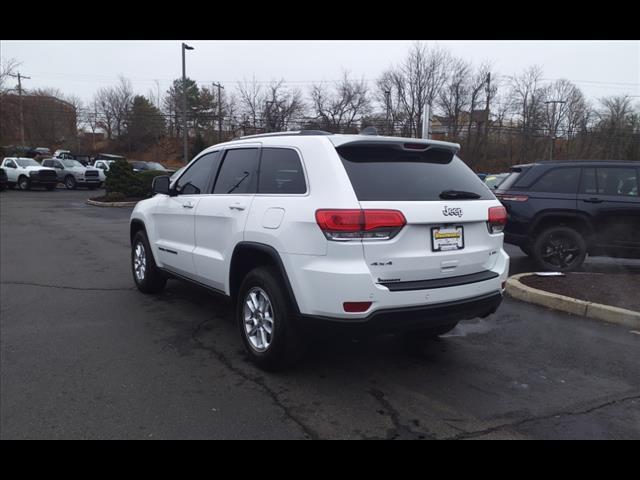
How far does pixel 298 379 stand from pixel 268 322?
50cm

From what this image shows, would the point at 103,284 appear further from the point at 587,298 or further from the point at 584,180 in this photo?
the point at 584,180

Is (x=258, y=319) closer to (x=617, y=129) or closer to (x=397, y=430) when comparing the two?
(x=397, y=430)

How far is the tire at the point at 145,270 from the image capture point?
6133 mm

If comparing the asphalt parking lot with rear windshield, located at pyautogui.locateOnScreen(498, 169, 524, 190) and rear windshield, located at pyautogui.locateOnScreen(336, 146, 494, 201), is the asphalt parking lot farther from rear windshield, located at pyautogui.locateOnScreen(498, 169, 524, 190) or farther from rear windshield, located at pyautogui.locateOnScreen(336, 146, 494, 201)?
rear windshield, located at pyautogui.locateOnScreen(498, 169, 524, 190)

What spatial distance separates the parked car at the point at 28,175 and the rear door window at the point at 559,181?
97.1 ft

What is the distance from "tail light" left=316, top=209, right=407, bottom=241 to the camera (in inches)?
129

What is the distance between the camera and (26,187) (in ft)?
99.0

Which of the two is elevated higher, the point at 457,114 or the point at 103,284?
the point at 457,114

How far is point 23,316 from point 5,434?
→ 2.81 metres

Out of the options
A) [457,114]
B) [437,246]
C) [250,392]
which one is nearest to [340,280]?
[437,246]

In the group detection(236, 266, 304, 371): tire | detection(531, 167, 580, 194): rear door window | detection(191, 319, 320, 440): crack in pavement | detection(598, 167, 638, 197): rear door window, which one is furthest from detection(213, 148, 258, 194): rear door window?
detection(598, 167, 638, 197): rear door window

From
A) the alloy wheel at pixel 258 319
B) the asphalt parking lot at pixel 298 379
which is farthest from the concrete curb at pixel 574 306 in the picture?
the alloy wheel at pixel 258 319

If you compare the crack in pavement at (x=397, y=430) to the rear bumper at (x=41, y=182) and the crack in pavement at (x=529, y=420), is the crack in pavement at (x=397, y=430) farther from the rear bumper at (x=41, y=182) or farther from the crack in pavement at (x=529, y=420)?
the rear bumper at (x=41, y=182)

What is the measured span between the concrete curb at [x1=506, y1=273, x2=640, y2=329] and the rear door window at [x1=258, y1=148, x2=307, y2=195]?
150 inches
